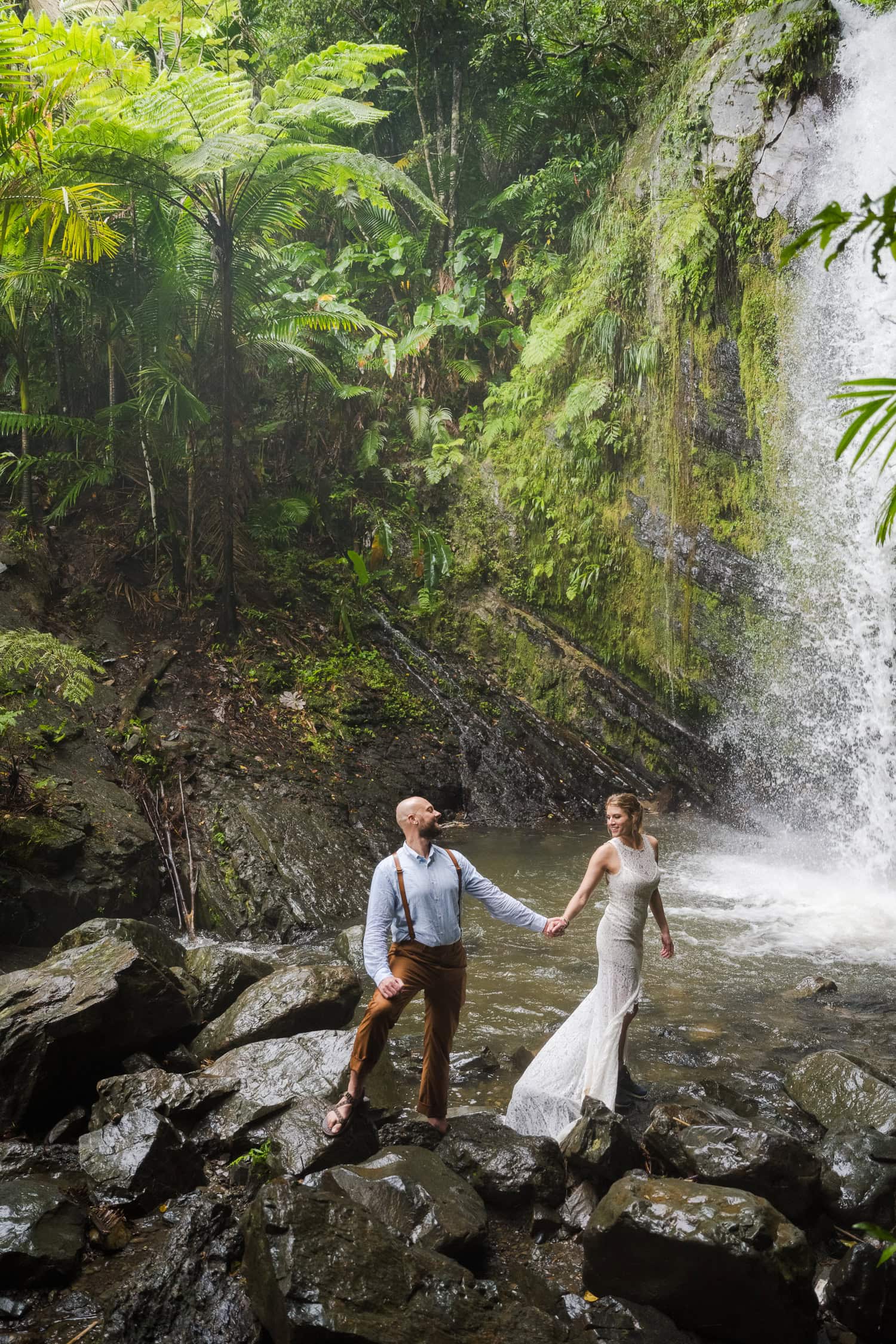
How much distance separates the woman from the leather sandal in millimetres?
878

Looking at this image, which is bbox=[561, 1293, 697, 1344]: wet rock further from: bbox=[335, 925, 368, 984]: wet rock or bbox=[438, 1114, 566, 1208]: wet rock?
bbox=[335, 925, 368, 984]: wet rock

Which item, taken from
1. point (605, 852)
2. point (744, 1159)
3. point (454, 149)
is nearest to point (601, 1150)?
point (744, 1159)

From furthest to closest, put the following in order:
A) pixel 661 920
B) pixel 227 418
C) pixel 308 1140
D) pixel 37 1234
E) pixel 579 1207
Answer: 1. pixel 227 418
2. pixel 661 920
3. pixel 308 1140
4. pixel 579 1207
5. pixel 37 1234

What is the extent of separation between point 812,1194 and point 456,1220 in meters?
1.46

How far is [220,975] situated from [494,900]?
232 centimetres

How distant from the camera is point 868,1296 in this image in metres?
2.98

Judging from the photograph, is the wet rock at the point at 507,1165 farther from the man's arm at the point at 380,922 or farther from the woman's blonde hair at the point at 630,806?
the woman's blonde hair at the point at 630,806

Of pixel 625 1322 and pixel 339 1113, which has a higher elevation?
pixel 339 1113

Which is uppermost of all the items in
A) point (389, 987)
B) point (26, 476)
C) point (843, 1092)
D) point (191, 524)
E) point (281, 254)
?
point (281, 254)

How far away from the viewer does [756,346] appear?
32.9 ft

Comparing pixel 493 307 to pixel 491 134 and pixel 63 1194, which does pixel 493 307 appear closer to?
pixel 491 134

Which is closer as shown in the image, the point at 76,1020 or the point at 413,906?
the point at 413,906

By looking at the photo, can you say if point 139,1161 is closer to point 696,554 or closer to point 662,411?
point 696,554

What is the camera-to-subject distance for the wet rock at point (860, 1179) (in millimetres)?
3547
